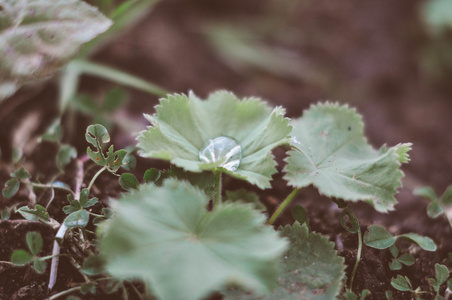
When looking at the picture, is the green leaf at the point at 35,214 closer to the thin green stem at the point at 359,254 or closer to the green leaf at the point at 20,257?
the green leaf at the point at 20,257

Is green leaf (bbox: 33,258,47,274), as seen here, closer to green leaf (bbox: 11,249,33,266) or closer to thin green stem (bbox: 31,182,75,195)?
green leaf (bbox: 11,249,33,266)

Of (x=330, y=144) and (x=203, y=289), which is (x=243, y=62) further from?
(x=203, y=289)

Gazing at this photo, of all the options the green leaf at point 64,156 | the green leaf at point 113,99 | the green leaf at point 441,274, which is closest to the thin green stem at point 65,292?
the green leaf at point 64,156

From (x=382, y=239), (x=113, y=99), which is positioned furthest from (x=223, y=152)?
(x=113, y=99)

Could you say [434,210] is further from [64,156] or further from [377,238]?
[64,156]

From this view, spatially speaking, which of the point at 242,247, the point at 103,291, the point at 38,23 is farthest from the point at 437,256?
the point at 38,23
